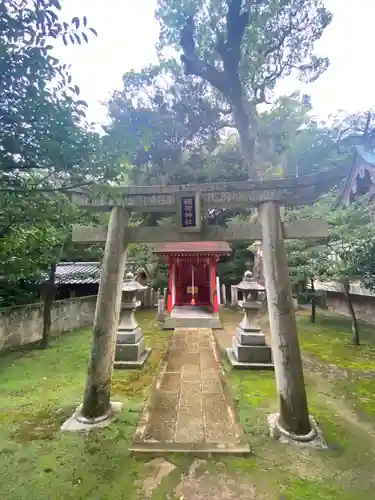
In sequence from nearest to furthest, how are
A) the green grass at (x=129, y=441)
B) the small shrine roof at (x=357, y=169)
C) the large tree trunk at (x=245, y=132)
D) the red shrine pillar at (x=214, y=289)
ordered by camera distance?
1. the green grass at (x=129, y=441)
2. the small shrine roof at (x=357, y=169)
3. the red shrine pillar at (x=214, y=289)
4. the large tree trunk at (x=245, y=132)

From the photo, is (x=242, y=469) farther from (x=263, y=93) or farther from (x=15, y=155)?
(x=263, y=93)

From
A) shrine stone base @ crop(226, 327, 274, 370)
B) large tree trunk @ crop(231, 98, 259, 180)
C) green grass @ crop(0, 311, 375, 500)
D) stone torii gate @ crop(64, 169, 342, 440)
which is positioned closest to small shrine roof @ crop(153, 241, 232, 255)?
large tree trunk @ crop(231, 98, 259, 180)

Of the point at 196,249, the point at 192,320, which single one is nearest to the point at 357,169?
the point at 196,249

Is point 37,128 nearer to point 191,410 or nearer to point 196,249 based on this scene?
point 191,410

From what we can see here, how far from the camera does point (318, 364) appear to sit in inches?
290

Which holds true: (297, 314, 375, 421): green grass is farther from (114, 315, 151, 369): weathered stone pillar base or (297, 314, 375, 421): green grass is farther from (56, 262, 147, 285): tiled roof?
(56, 262, 147, 285): tiled roof

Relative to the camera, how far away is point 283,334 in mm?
4148

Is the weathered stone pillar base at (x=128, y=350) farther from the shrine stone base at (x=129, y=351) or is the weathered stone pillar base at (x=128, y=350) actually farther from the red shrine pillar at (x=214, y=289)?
the red shrine pillar at (x=214, y=289)

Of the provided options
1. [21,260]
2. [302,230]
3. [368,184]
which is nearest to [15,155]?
[302,230]

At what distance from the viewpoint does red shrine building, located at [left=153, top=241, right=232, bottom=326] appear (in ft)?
45.0

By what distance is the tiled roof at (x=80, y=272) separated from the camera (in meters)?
14.6

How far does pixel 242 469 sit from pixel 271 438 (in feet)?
2.85

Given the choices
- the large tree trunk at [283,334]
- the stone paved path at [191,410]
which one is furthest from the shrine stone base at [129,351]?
the large tree trunk at [283,334]

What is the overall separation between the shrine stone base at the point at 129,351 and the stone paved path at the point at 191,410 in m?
0.75
